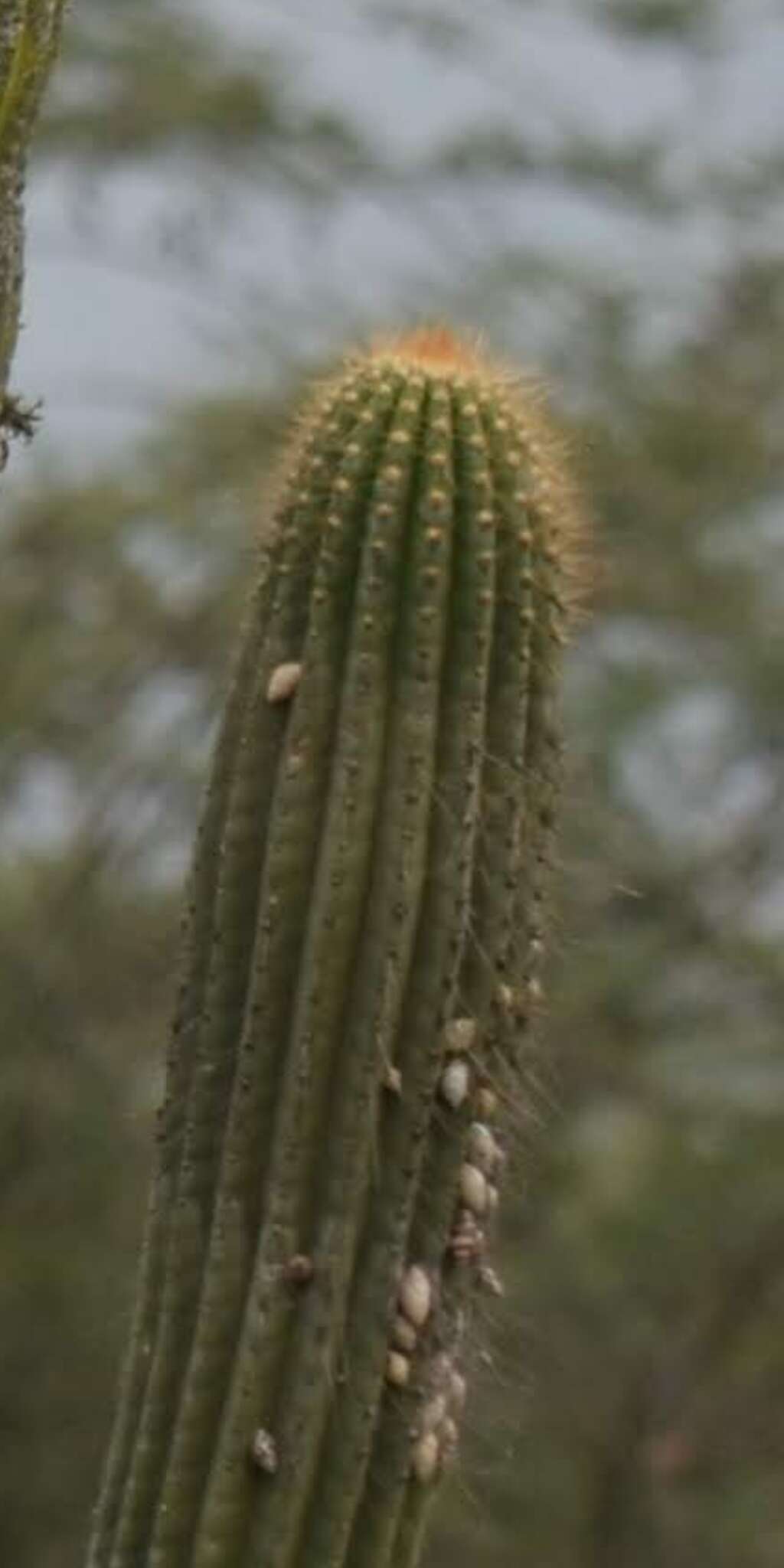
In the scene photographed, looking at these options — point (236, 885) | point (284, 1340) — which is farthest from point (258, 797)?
point (284, 1340)

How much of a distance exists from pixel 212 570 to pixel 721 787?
240 centimetres

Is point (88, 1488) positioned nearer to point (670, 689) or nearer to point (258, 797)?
point (670, 689)

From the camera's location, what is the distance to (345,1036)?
17.9 ft

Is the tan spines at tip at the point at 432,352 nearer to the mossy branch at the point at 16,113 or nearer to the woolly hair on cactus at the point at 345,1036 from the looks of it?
the woolly hair on cactus at the point at 345,1036

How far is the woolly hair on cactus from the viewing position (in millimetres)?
5414

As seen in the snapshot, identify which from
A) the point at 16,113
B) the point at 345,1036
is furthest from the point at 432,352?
the point at 345,1036

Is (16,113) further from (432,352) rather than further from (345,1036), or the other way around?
(345,1036)

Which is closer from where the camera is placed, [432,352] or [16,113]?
[16,113]

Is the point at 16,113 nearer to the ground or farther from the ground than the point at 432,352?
nearer to the ground

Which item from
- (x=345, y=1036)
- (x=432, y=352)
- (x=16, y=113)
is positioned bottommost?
(x=345, y=1036)

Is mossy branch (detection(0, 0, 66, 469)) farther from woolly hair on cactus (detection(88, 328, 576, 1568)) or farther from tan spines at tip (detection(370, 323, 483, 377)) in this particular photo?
tan spines at tip (detection(370, 323, 483, 377))

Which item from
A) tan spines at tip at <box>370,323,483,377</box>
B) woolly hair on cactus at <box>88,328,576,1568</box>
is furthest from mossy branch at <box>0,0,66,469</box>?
tan spines at tip at <box>370,323,483,377</box>

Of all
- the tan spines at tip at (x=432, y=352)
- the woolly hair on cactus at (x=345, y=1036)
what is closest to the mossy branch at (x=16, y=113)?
the woolly hair on cactus at (x=345, y=1036)

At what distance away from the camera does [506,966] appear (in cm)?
559
